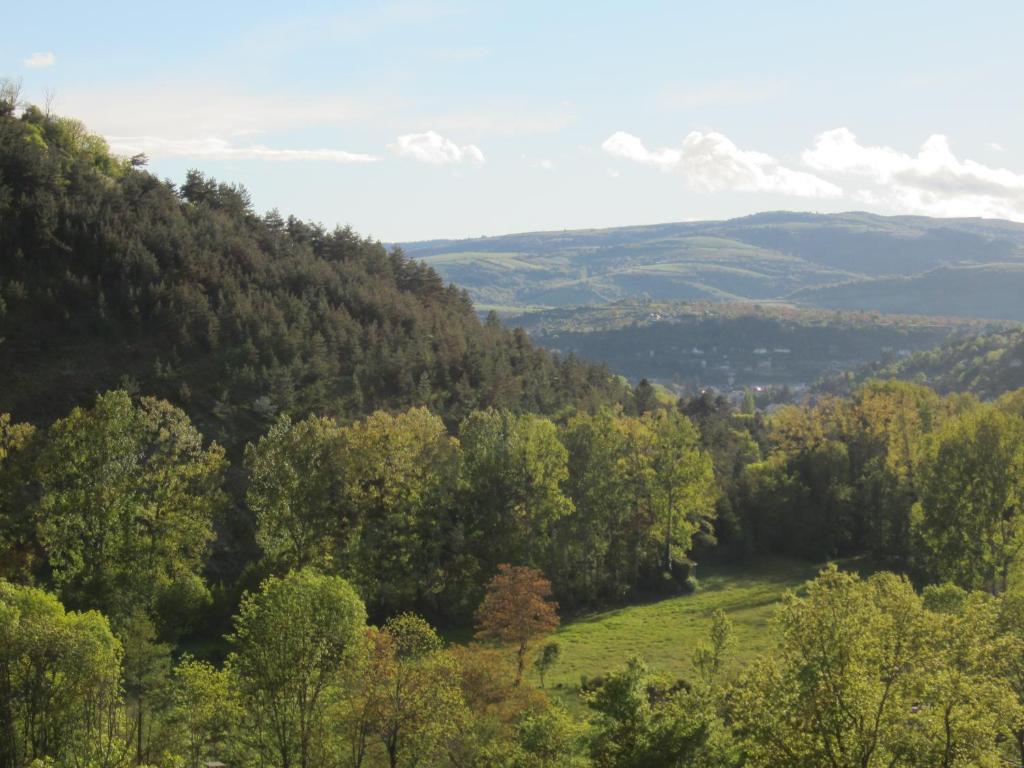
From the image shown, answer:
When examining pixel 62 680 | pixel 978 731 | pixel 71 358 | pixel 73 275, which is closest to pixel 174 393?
pixel 71 358

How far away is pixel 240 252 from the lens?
336 ft

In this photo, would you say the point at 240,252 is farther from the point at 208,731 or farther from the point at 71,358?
the point at 208,731

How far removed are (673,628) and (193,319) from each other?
5602 cm

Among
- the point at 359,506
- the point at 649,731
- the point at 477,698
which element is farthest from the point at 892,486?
the point at 649,731

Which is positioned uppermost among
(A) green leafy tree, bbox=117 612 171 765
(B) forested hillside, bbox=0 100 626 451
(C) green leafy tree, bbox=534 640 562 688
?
(B) forested hillside, bbox=0 100 626 451

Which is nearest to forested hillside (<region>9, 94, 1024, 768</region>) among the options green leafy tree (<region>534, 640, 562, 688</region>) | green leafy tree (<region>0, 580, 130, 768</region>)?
green leafy tree (<region>0, 580, 130, 768</region>)

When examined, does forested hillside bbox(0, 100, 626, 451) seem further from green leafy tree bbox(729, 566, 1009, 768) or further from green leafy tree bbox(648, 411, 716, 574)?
green leafy tree bbox(729, 566, 1009, 768)

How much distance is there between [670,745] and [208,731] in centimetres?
1952

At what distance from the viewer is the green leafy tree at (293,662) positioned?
113 feet

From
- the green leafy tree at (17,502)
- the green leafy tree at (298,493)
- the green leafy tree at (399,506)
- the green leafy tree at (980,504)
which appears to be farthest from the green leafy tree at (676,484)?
the green leafy tree at (17,502)

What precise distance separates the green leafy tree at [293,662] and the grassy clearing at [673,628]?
17.6 metres

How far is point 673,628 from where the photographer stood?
64.9 meters

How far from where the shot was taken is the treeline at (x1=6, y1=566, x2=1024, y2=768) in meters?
28.4

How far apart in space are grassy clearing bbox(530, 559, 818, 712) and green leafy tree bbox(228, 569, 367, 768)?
57.9ft
